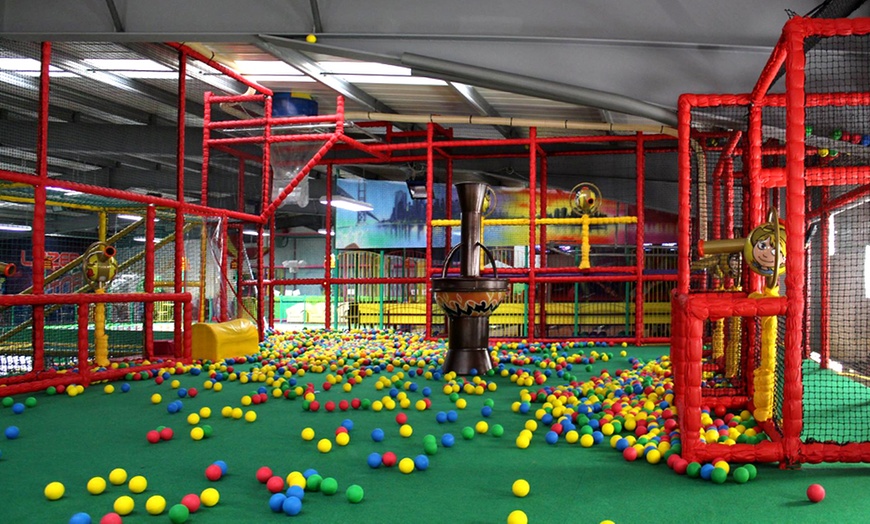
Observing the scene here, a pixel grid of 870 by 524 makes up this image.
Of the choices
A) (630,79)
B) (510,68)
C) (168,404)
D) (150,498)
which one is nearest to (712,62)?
(630,79)

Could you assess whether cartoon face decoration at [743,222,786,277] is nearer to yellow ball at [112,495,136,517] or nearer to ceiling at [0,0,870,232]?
ceiling at [0,0,870,232]

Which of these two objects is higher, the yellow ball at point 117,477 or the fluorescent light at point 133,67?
the fluorescent light at point 133,67

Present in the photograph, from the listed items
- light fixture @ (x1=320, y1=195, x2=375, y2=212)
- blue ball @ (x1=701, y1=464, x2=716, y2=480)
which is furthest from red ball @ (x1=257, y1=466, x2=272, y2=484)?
light fixture @ (x1=320, y1=195, x2=375, y2=212)

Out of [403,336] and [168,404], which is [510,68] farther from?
[403,336]

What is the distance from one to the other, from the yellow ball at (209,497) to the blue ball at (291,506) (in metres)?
0.30

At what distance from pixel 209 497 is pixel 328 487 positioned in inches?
18.3

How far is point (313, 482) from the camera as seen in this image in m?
2.74

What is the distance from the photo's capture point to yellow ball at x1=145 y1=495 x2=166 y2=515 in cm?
247

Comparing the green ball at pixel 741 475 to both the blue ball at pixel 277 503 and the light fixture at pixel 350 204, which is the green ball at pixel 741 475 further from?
the light fixture at pixel 350 204

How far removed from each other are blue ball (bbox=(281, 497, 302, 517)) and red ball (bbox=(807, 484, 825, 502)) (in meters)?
1.98

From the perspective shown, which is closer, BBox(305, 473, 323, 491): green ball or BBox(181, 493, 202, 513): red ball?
BBox(181, 493, 202, 513): red ball

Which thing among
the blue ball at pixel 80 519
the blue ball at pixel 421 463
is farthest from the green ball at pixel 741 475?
the blue ball at pixel 80 519

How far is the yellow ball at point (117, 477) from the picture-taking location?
2805mm

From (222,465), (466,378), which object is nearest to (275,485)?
(222,465)
